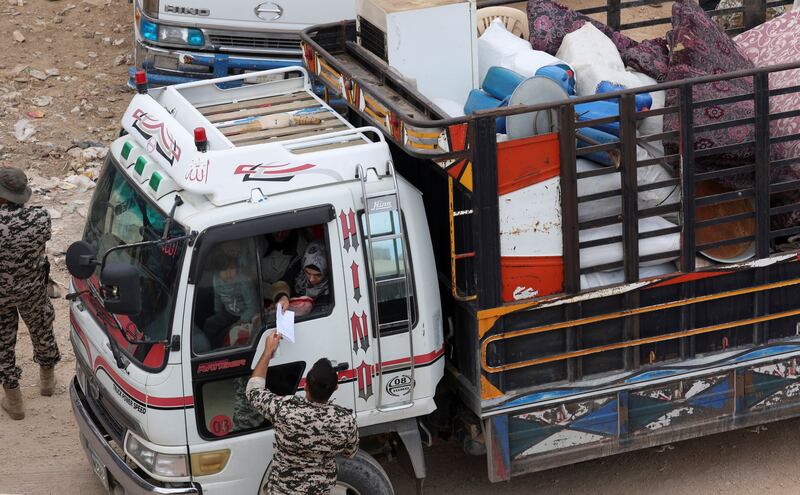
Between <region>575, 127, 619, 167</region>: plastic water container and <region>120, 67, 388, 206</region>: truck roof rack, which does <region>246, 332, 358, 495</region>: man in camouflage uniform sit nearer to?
<region>120, 67, 388, 206</region>: truck roof rack

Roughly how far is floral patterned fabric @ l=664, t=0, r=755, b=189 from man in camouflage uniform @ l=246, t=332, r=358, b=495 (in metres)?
2.05

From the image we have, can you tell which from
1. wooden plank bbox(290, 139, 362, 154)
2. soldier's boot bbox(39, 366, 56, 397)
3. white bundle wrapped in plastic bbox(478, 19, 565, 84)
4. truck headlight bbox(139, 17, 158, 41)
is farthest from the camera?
truck headlight bbox(139, 17, 158, 41)

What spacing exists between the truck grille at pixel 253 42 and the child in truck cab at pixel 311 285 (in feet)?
18.5

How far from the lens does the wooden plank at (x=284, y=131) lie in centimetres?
574

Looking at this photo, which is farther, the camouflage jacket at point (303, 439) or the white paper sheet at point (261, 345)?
the white paper sheet at point (261, 345)

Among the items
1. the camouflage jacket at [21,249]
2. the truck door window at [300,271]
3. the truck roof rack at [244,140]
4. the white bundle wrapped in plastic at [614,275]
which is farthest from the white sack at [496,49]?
the camouflage jacket at [21,249]

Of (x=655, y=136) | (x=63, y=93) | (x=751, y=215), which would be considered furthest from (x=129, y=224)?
(x=63, y=93)

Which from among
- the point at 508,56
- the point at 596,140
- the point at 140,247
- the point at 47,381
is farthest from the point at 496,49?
the point at 47,381

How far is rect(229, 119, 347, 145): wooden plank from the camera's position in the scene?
574 centimetres

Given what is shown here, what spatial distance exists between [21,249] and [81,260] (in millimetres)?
1801

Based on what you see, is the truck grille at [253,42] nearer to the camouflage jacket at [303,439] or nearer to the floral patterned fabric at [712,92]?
the floral patterned fabric at [712,92]

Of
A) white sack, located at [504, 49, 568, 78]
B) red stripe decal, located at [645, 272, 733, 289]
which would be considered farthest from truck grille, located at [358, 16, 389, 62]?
red stripe decal, located at [645, 272, 733, 289]

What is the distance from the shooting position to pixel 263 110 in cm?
621

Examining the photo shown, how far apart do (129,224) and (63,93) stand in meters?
7.28
